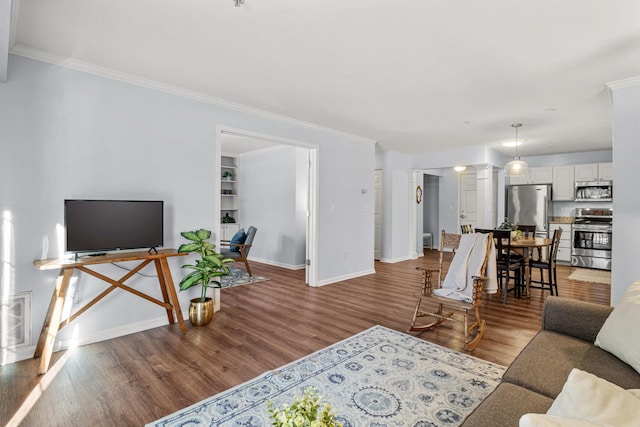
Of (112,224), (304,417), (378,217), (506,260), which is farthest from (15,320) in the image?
(378,217)

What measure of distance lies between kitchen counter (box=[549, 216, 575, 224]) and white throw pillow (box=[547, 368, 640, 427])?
7.83m

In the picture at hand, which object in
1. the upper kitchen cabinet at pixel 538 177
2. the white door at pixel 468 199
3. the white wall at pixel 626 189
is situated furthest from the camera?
the white door at pixel 468 199

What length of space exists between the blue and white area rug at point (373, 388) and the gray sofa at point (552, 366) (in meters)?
0.59

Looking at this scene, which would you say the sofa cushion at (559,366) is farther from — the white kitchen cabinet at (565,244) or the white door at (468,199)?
the white door at (468,199)

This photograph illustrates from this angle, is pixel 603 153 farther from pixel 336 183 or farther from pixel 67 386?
pixel 67 386

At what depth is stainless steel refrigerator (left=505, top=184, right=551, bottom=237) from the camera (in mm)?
7465

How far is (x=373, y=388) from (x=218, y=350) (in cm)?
143

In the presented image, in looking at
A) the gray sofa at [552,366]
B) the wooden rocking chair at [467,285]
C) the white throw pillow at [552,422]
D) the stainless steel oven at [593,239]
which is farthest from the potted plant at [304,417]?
the stainless steel oven at [593,239]

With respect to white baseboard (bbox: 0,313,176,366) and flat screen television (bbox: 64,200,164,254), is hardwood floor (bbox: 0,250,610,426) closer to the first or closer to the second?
white baseboard (bbox: 0,313,176,366)

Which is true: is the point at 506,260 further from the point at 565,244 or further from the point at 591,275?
the point at 565,244

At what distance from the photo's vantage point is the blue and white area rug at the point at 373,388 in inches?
78.1

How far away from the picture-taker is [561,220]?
7.55 m

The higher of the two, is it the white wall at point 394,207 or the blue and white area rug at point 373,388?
the white wall at point 394,207

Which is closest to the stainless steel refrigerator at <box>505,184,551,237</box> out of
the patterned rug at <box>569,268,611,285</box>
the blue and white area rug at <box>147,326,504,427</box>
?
the patterned rug at <box>569,268,611,285</box>
